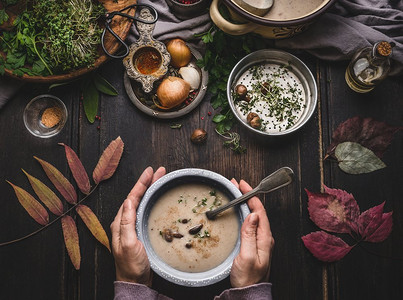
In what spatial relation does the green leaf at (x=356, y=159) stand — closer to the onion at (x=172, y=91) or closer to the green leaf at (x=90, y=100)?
the onion at (x=172, y=91)

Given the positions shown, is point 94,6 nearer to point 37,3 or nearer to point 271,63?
point 37,3

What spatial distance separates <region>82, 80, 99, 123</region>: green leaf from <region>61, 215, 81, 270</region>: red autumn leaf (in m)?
0.34

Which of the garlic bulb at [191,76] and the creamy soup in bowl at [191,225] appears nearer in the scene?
the creamy soup in bowl at [191,225]

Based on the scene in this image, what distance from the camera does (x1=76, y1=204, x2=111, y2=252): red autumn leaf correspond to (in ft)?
3.88

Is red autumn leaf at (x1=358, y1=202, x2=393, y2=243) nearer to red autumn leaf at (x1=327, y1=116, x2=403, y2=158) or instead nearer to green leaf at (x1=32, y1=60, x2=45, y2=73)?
red autumn leaf at (x1=327, y1=116, x2=403, y2=158)

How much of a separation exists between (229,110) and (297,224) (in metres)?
0.44

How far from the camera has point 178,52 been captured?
118 cm

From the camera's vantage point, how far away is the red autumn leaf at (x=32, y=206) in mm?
1196

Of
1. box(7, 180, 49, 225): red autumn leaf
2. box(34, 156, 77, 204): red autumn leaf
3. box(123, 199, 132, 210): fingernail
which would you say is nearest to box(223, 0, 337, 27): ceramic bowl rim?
box(123, 199, 132, 210): fingernail

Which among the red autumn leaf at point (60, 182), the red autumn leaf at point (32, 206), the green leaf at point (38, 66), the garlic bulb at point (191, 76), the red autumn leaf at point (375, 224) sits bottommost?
the red autumn leaf at point (375, 224)

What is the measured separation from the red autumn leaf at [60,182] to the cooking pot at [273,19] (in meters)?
0.71

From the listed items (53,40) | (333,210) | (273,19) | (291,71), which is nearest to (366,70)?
(291,71)

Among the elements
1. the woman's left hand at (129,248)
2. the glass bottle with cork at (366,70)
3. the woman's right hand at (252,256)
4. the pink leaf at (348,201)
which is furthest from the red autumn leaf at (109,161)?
the glass bottle with cork at (366,70)

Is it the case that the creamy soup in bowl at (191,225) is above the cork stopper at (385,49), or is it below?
below
